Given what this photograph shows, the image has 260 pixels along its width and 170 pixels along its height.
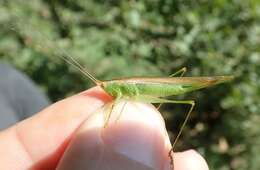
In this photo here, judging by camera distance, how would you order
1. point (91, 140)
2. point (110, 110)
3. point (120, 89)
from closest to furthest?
point (91, 140)
point (110, 110)
point (120, 89)

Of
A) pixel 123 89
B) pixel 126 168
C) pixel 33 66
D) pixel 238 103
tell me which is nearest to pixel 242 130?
pixel 238 103

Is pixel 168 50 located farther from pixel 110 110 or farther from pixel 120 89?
pixel 110 110

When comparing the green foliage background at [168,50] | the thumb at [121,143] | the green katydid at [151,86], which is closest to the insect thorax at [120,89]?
the green katydid at [151,86]

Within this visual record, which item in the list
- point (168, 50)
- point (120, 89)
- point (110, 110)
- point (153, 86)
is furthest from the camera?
point (168, 50)

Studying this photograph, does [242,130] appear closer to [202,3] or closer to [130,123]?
[202,3]

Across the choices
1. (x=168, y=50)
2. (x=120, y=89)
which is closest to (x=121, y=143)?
(x=120, y=89)

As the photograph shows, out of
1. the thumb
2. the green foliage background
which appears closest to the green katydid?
the thumb

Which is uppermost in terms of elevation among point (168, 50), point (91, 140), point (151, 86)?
point (91, 140)
